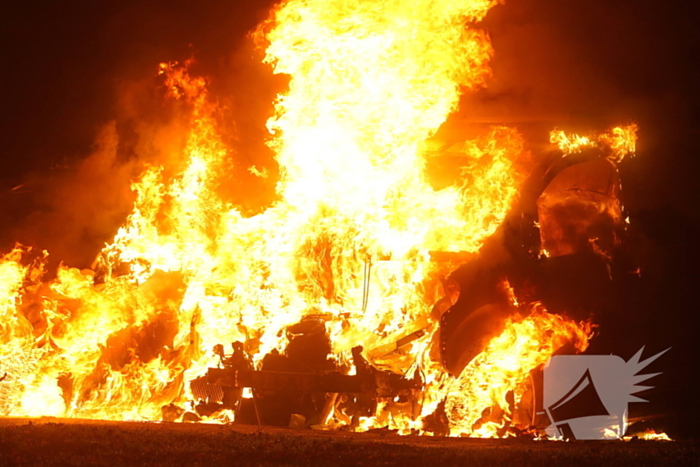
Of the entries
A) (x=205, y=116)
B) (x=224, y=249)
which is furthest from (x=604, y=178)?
(x=205, y=116)

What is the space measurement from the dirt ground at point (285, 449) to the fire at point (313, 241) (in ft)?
10.00

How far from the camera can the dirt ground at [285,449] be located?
7.09 meters

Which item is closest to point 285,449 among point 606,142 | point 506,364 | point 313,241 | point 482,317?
point 506,364

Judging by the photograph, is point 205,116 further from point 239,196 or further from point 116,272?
point 116,272

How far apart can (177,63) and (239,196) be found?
356cm

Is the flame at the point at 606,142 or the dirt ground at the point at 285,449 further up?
the flame at the point at 606,142

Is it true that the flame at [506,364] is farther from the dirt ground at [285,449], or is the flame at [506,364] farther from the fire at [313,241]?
the dirt ground at [285,449]

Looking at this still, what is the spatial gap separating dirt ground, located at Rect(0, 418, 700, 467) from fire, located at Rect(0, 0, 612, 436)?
3.05 metres

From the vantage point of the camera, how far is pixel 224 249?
13.0 m

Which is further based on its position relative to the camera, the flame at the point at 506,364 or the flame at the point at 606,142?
the flame at the point at 606,142

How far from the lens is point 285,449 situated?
7.69 metres

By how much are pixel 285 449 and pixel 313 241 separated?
5466mm

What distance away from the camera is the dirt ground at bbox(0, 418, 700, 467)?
7086 mm

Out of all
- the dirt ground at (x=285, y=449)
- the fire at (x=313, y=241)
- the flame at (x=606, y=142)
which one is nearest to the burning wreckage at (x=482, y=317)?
the flame at (x=606, y=142)
